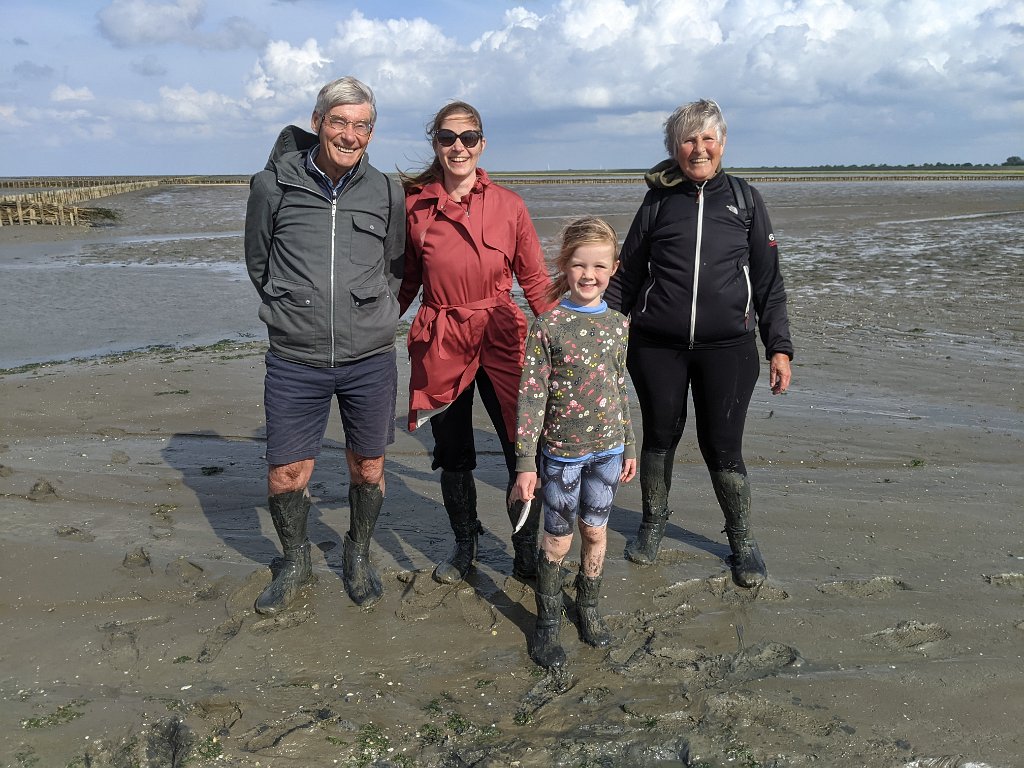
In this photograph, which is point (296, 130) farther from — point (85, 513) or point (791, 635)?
point (791, 635)

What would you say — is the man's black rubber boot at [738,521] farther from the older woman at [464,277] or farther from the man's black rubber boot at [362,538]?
the man's black rubber boot at [362,538]

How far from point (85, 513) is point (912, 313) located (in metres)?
10.0

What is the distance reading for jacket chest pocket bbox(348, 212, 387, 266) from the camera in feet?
12.2

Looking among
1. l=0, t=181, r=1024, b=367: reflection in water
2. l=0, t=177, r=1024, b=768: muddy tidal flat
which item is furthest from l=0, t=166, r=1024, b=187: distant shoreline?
l=0, t=177, r=1024, b=768: muddy tidal flat

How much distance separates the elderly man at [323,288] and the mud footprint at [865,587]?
2.16 metres

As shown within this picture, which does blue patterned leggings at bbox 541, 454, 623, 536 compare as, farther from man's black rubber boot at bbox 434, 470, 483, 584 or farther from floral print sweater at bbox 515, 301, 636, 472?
man's black rubber boot at bbox 434, 470, 483, 584

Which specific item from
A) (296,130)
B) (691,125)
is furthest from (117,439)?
(691,125)

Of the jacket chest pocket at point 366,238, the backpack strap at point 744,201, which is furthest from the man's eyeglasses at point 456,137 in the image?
the backpack strap at point 744,201

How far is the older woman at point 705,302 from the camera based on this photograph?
3898 millimetres

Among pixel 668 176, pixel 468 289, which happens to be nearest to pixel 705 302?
pixel 668 176

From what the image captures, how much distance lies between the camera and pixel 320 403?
390 cm

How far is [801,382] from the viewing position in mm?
7938

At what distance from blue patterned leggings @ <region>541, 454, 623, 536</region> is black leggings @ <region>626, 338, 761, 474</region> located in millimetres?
720

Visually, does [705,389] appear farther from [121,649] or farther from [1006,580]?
[121,649]
